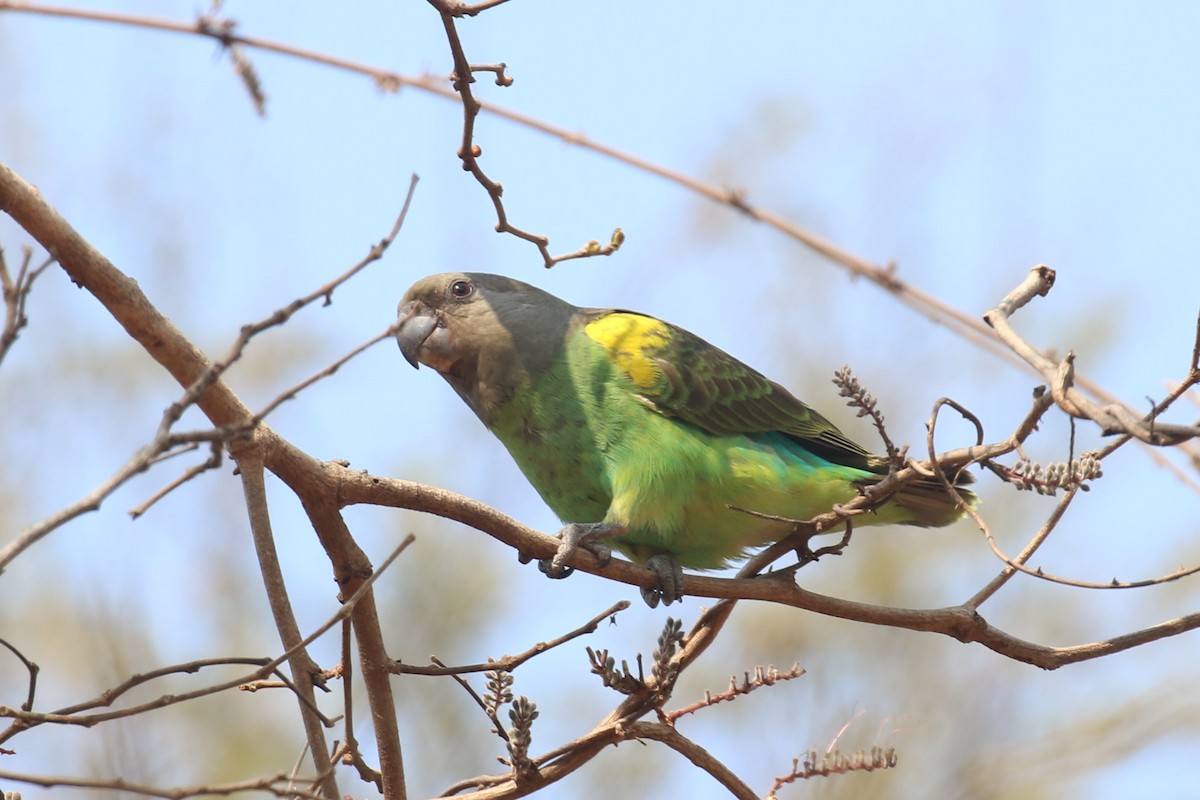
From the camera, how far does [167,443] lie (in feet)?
6.72

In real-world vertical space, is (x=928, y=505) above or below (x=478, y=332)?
below

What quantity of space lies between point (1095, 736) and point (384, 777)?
6710mm

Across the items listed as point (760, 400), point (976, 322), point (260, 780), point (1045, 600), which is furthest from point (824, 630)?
point (260, 780)

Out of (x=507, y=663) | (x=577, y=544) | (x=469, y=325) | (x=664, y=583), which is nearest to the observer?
(x=507, y=663)

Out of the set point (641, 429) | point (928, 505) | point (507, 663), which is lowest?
point (507, 663)

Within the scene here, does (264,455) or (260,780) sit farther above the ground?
(264,455)

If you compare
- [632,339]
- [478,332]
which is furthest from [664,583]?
[478,332]

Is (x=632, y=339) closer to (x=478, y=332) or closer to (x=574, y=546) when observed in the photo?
(x=478, y=332)

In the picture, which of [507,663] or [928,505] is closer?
[507,663]

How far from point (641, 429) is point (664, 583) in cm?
99

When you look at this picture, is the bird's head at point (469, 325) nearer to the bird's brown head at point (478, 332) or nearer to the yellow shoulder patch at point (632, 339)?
the bird's brown head at point (478, 332)

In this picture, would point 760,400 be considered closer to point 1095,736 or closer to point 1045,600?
point 1095,736

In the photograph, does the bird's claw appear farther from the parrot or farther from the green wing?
the green wing

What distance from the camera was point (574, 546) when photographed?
4.10 metres
